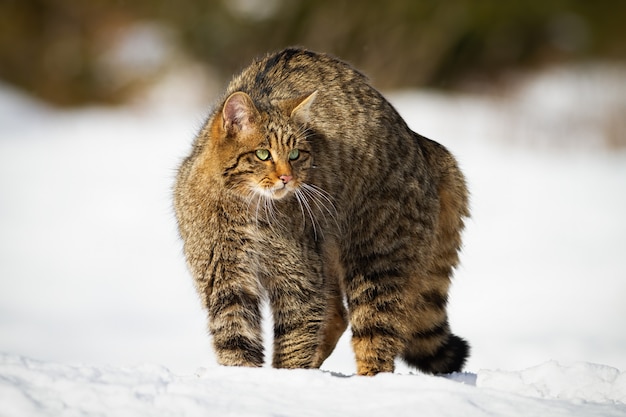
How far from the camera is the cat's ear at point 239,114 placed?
171 inches

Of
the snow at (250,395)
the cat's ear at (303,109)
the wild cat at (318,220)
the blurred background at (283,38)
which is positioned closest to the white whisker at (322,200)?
the wild cat at (318,220)

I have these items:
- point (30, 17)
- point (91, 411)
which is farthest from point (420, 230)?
point (30, 17)

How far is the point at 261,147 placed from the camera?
4.44 m

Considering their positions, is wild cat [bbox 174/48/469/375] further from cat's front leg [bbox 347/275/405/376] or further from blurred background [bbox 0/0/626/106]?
blurred background [bbox 0/0/626/106]

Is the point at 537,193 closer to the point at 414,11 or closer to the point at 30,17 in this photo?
the point at 414,11

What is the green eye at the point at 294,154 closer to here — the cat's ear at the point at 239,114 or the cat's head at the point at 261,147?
the cat's head at the point at 261,147

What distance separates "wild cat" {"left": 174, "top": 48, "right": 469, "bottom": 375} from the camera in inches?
175

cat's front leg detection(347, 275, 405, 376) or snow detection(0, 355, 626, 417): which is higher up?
cat's front leg detection(347, 275, 405, 376)

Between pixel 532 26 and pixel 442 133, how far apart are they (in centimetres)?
812

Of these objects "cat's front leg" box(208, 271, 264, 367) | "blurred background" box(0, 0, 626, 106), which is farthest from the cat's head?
"blurred background" box(0, 0, 626, 106)

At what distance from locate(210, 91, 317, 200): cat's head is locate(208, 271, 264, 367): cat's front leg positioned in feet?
1.37

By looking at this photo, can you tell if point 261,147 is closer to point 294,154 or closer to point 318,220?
point 294,154

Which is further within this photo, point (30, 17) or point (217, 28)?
point (30, 17)

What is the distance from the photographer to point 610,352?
7828 mm
